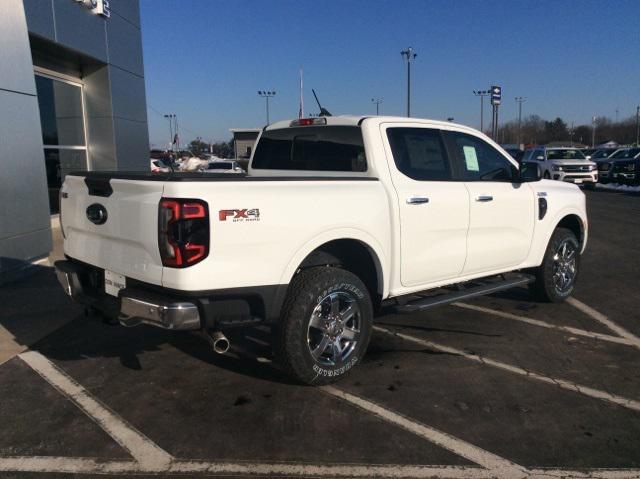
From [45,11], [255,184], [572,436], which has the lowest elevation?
[572,436]

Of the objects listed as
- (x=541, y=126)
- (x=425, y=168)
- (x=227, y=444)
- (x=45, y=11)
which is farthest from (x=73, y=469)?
(x=541, y=126)

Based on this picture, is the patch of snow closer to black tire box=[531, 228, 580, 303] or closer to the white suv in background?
the white suv in background

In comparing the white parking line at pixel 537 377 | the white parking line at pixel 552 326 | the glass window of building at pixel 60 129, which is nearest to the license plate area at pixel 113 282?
the white parking line at pixel 537 377

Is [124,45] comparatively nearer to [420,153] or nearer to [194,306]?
[420,153]

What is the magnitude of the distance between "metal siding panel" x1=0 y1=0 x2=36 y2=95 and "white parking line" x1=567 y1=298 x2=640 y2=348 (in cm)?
784

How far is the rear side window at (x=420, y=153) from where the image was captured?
15.2 feet

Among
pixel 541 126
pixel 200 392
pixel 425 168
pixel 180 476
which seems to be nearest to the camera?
pixel 180 476

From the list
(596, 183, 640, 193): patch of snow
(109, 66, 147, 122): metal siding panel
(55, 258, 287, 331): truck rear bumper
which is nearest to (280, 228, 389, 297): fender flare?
(55, 258, 287, 331): truck rear bumper

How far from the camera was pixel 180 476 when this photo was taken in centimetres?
299

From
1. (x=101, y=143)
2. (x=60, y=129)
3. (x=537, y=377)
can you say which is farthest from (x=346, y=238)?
(x=60, y=129)

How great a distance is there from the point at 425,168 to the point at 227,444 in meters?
2.81

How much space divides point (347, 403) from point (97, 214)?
2193 mm

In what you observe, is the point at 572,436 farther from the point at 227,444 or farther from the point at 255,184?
the point at 255,184

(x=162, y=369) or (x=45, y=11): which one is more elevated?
(x=45, y=11)
